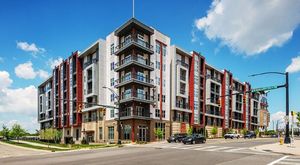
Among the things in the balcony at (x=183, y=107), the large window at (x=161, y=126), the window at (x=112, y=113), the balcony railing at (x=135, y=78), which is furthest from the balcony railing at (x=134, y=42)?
the large window at (x=161, y=126)

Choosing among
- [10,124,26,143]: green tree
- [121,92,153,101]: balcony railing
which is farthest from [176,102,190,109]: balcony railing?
[10,124,26,143]: green tree

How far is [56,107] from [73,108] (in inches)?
605

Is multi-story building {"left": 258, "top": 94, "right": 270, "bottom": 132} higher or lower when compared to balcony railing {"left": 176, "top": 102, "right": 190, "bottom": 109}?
lower

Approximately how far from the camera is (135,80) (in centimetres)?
4638

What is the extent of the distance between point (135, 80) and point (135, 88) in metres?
2.04

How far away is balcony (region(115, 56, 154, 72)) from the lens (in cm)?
4691

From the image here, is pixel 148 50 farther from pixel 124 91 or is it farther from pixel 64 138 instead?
pixel 64 138

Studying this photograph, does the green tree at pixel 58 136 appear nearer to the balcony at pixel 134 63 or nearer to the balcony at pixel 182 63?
the balcony at pixel 134 63

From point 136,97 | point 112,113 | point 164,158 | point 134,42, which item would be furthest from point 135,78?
point 164,158

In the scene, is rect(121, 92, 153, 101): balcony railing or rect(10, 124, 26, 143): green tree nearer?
rect(121, 92, 153, 101): balcony railing

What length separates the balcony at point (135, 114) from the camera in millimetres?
46156

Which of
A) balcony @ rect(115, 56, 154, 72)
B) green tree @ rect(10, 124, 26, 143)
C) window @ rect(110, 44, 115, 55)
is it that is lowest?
green tree @ rect(10, 124, 26, 143)

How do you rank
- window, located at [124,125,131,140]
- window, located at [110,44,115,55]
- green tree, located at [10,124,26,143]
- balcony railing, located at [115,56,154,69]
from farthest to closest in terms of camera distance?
green tree, located at [10,124,26,143] < window, located at [110,44,115,55] < window, located at [124,125,131,140] < balcony railing, located at [115,56,154,69]

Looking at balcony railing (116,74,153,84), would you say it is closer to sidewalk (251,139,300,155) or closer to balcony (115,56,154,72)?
balcony (115,56,154,72)
